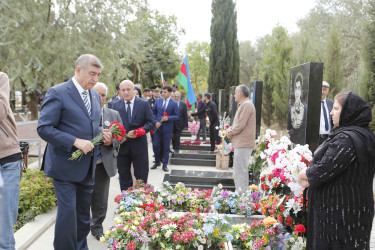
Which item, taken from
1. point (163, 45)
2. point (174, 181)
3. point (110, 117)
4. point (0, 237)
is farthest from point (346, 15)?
point (0, 237)

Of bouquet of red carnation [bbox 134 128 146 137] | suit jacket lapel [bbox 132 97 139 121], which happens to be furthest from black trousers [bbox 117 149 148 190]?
suit jacket lapel [bbox 132 97 139 121]

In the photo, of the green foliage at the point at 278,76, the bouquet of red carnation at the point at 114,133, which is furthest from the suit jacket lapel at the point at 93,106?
the green foliage at the point at 278,76

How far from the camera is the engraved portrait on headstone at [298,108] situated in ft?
14.4

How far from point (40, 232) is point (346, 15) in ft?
70.3

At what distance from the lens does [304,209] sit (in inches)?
122

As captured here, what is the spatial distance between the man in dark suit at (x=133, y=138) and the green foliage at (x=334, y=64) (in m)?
9.92

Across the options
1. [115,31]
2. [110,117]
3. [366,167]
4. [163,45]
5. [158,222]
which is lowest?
[158,222]

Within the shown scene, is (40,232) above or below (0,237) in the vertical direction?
below

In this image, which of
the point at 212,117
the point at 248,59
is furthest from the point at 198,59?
the point at 212,117

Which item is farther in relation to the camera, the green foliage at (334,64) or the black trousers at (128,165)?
the green foliage at (334,64)

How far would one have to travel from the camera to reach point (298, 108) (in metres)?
4.68

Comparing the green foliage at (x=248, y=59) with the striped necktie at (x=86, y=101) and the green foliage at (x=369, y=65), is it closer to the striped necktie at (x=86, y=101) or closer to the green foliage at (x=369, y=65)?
the green foliage at (x=369, y=65)

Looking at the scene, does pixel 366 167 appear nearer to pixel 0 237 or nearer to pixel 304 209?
pixel 304 209

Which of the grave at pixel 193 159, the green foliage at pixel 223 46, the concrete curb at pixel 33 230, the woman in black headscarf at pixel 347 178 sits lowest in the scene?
the grave at pixel 193 159
